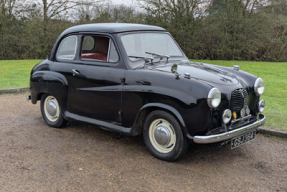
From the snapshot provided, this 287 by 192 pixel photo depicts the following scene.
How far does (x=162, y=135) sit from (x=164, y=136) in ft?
0.11

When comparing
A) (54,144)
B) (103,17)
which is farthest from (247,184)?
(103,17)

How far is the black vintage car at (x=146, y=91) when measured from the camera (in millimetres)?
3895

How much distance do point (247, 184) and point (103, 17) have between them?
18.2m

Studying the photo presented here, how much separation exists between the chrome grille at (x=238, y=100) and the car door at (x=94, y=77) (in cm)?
159

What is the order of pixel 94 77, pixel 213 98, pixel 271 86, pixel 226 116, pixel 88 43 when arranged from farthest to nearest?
pixel 271 86, pixel 88 43, pixel 94 77, pixel 226 116, pixel 213 98

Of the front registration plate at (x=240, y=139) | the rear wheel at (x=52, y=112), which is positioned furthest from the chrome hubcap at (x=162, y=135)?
the rear wheel at (x=52, y=112)

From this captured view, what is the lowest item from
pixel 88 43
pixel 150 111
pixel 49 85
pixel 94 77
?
pixel 150 111

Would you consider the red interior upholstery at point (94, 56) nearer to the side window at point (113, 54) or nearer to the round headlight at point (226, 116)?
the side window at point (113, 54)

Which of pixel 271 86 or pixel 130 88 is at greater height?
pixel 130 88

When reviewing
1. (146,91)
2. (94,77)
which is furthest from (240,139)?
(94,77)

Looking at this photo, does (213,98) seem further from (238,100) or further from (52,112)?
(52,112)

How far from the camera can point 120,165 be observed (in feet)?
13.5

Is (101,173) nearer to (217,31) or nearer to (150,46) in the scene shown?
(150,46)

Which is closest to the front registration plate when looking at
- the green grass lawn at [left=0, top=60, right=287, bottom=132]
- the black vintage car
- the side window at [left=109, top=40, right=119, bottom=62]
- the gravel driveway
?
the black vintage car
